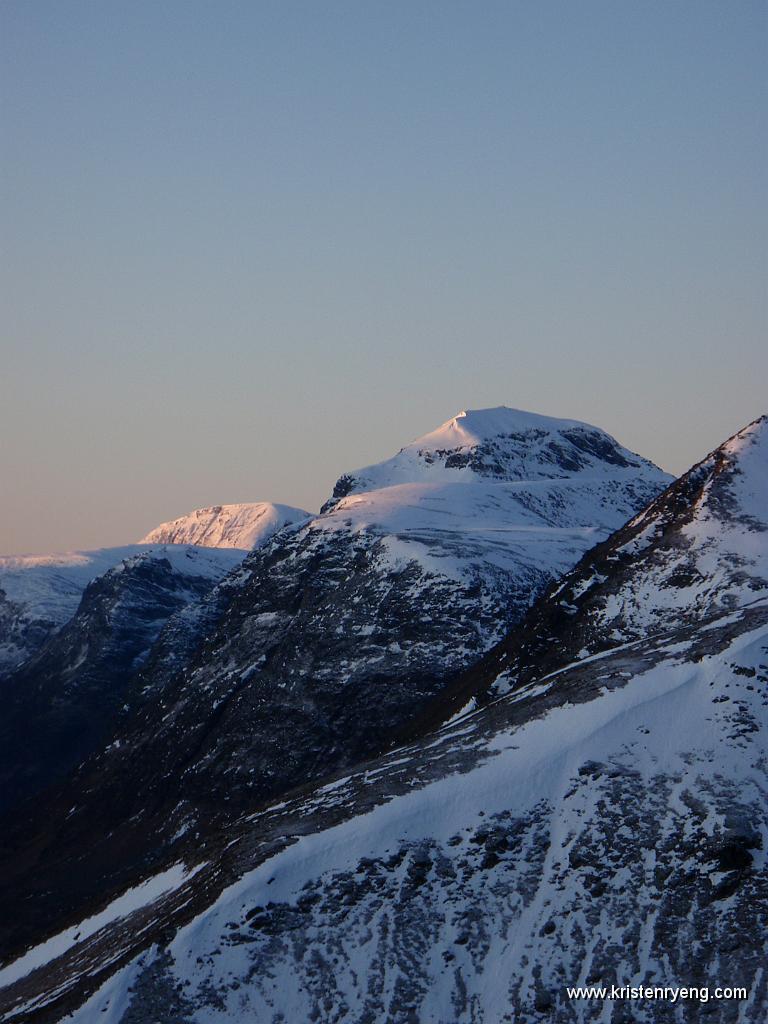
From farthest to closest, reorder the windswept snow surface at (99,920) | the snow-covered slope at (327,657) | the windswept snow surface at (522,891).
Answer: the snow-covered slope at (327,657), the windswept snow surface at (99,920), the windswept snow surface at (522,891)

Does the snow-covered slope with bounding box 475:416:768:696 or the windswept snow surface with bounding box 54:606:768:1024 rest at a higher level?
the snow-covered slope with bounding box 475:416:768:696

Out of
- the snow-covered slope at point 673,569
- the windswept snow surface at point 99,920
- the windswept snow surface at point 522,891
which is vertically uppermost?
the snow-covered slope at point 673,569

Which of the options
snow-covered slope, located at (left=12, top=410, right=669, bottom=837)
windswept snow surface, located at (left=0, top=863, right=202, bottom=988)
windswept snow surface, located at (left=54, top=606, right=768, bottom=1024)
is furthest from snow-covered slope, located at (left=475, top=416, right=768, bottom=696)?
windswept snow surface, located at (left=0, top=863, right=202, bottom=988)

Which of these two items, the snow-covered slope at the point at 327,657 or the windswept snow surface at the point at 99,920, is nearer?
the windswept snow surface at the point at 99,920

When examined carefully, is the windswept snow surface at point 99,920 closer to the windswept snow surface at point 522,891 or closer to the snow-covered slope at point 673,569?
the windswept snow surface at point 522,891

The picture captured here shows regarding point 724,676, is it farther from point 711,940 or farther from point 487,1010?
point 487,1010

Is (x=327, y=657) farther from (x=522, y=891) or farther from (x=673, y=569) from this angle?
(x=522, y=891)

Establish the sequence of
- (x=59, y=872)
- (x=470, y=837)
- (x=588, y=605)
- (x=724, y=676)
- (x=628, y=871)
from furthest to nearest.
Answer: (x=59, y=872) < (x=588, y=605) < (x=724, y=676) < (x=470, y=837) < (x=628, y=871)

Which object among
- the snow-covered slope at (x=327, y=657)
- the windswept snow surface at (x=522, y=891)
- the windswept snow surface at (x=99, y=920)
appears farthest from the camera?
the snow-covered slope at (x=327, y=657)

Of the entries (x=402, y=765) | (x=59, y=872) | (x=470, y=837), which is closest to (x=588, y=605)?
(x=402, y=765)

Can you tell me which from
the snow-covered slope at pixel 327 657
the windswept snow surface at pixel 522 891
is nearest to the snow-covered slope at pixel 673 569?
the snow-covered slope at pixel 327 657

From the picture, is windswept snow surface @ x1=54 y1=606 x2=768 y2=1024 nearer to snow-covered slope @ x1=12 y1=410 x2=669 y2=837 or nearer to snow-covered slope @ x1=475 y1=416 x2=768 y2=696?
snow-covered slope @ x1=475 y1=416 x2=768 y2=696
